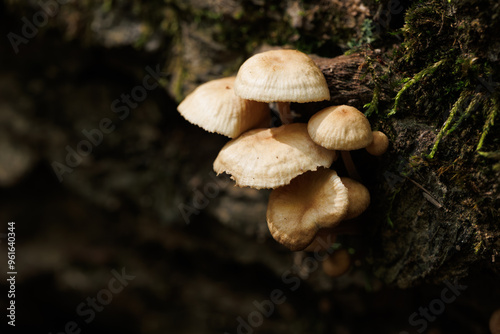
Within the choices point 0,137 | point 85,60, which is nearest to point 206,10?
point 85,60

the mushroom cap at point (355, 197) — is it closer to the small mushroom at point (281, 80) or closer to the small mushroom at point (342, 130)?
the small mushroom at point (342, 130)

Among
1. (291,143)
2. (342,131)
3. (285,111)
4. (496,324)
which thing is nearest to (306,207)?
(291,143)

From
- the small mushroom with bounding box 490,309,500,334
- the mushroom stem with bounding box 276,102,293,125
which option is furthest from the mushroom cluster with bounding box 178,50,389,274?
the small mushroom with bounding box 490,309,500,334

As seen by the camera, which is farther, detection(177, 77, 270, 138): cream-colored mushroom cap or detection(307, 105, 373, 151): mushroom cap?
detection(177, 77, 270, 138): cream-colored mushroom cap

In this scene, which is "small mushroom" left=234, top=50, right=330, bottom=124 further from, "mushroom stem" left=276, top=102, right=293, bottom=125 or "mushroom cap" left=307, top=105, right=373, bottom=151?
"mushroom stem" left=276, top=102, right=293, bottom=125

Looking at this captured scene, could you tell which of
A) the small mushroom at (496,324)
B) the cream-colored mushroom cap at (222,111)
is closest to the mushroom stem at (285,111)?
the cream-colored mushroom cap at (222,111)

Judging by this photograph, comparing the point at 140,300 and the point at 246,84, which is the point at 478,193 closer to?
the point at 246,84

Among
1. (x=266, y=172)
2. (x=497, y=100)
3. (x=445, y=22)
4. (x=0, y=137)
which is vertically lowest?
(x=0, y=137)
